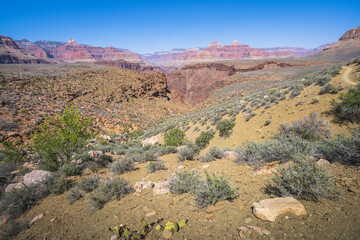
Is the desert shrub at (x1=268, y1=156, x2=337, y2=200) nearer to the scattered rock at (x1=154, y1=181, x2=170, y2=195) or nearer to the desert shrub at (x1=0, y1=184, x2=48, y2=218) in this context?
the scattered rock at (x1=154, y1=181, x2=170, y2=195)

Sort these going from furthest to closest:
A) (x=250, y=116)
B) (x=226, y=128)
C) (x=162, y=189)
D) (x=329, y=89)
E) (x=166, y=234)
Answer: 1. (x=250, y=116)
2. (x=226, y=128)
3. (x=329, y=89)
4. (x=162, y=189)
5. (x=166, y=234)

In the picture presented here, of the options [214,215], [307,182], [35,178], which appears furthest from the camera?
[35,178]

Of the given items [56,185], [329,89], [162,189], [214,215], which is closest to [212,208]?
[214,215]

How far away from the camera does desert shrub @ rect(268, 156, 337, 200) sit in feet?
9.23

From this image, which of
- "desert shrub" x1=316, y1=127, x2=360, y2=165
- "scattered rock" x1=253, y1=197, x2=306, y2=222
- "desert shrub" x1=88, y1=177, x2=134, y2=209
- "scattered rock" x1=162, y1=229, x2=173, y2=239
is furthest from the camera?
"desert shrub" x1=88, y1=177, x2=134, y2=209

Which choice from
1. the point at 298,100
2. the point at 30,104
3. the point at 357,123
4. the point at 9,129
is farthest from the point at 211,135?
the point at 30,104

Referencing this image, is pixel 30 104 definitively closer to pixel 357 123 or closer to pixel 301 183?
pixel 301 183

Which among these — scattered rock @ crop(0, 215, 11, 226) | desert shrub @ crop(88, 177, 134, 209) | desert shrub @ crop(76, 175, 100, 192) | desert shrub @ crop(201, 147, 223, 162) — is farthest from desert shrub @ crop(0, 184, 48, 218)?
desert shrub @ crop(201, 147, 223, 162)

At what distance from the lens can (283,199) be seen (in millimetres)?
2916

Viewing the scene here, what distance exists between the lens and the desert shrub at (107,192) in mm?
4118

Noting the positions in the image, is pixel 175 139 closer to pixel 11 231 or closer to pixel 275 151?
pixel 275 151

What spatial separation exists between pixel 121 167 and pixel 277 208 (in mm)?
6019

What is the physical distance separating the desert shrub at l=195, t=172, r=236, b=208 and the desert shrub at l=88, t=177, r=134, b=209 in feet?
7.95

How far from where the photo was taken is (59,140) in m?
7.02
